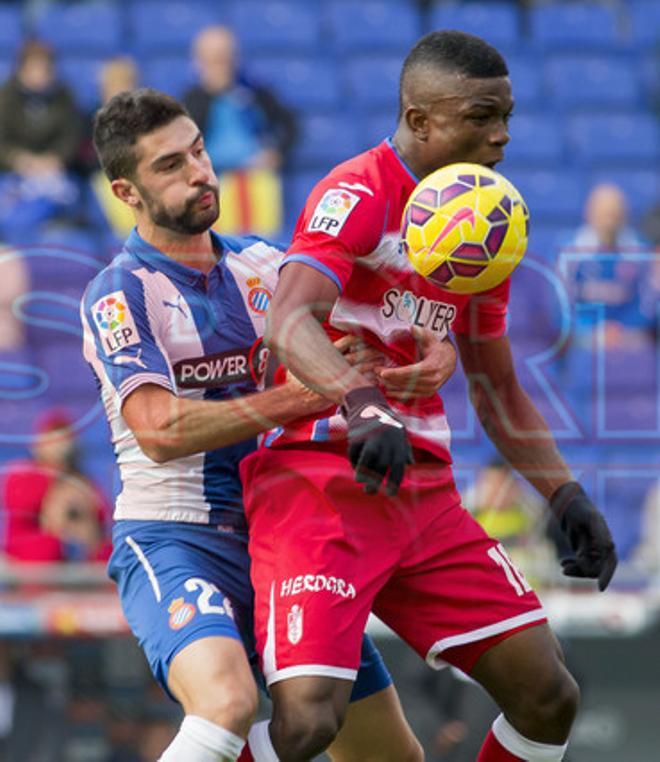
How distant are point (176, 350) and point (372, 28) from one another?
7754mm

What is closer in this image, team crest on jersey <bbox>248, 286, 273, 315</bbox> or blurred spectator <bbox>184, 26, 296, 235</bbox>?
team crest on jersey <bbox>248, 286, 273, 315</bbox>

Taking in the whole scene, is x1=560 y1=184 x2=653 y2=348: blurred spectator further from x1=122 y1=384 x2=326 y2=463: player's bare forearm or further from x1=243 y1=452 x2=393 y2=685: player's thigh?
x1=122 y1=384 x2=326 y2=463: player's bare forearm

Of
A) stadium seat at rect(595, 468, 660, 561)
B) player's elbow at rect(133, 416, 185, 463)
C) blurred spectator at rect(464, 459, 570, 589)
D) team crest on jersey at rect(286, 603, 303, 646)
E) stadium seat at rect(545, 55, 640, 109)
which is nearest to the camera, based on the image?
team crest on jersey at rect(286, 603, 303, 646)

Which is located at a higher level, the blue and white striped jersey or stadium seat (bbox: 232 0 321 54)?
the blue and white striped jersey

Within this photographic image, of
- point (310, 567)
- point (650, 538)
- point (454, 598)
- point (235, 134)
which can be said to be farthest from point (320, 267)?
point (235, 134)

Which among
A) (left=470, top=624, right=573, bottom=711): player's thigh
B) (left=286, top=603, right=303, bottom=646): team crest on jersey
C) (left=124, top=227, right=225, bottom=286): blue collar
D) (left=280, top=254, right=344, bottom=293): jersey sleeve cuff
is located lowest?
(left=470, top=624, right=573, bottom=711): player's thigh

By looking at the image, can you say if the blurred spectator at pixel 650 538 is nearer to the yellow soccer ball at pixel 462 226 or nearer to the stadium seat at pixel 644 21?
the yellow soccer ball at pixel 462 226

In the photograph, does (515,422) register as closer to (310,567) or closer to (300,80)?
(310,567)

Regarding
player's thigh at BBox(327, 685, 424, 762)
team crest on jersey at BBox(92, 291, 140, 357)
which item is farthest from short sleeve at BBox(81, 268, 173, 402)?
player's thigh at BBox(327, 685, 424, 762)

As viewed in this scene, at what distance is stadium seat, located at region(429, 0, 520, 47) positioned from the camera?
11734 millimetres

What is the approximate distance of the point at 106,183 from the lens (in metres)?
9.74

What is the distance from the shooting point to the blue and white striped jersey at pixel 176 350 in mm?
4383

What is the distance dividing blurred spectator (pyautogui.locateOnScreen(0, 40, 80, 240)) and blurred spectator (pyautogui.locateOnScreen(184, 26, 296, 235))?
29.1 inches

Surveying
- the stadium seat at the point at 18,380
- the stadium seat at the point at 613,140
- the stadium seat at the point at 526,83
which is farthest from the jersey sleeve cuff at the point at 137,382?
the stadium seat at the point at 526,83
